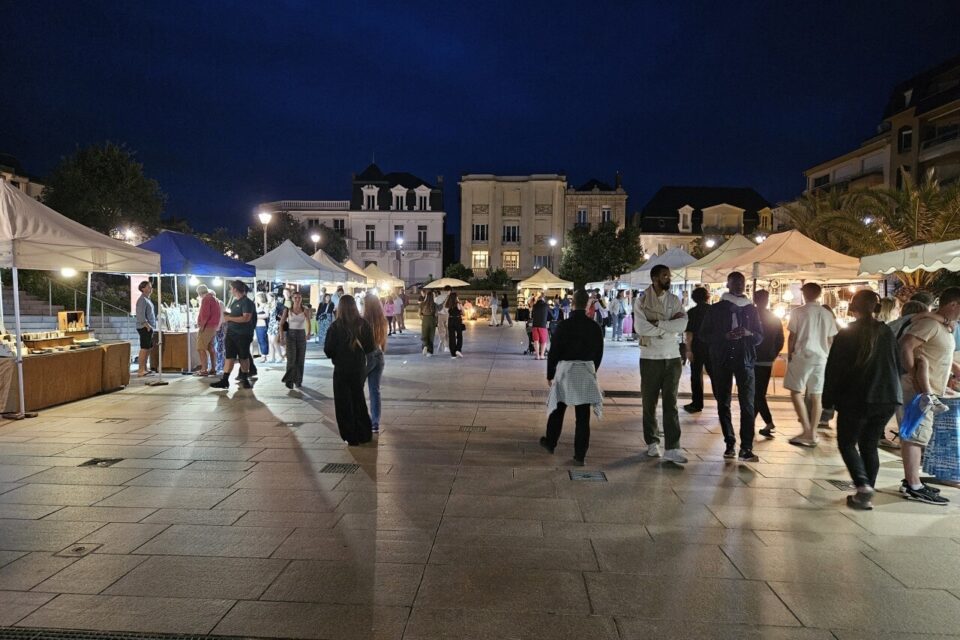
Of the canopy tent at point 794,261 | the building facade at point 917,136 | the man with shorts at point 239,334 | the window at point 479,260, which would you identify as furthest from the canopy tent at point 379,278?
the window at point 479,260

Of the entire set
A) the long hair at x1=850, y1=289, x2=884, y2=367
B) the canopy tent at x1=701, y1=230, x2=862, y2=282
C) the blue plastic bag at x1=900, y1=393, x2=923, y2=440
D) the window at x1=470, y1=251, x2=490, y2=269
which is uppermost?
the window at x1=470, y1=251, x2=490, y2=269

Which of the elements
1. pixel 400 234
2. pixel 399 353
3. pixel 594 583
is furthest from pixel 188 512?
pixel 400 234

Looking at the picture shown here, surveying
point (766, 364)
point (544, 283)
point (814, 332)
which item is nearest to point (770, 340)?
point (766, 364)

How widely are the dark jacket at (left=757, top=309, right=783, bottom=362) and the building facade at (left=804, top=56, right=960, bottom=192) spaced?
24.6 m

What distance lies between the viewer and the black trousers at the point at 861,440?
466 centimetres

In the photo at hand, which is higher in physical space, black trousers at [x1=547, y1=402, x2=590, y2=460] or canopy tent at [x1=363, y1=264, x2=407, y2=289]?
canopy tent at [x1=363, y1=264, x2=407, y2=289]

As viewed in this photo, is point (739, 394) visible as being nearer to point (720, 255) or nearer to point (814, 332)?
point (814, 332)

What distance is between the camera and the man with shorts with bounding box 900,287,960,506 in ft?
15.9

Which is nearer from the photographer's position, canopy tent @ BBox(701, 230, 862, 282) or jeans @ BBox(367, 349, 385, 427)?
jeans @ BBox(367, 349, 385, 427)

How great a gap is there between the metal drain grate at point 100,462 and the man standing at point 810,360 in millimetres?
7231

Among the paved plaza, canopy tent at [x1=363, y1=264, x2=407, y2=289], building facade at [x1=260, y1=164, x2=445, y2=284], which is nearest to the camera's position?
the paved plaza

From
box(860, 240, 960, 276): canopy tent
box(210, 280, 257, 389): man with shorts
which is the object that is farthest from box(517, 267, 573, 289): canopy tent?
box(860, 240, 960, 276): canopy tent

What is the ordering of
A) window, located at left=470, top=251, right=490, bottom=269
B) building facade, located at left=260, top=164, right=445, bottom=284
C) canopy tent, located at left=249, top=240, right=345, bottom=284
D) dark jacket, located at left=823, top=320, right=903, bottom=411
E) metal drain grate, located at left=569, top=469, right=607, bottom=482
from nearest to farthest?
dark jacket, located at left=823, top=320, right=903, bottom=411
metal drain grate, located at left=569, top=469, right=607, bottom=482
canopy tent, located at left=249, top=240, right=345, bottom=284
building facade, located at left=260, top=164, right=445, bottom=284
window, located at left=470, top=251, right=490, bottom=269

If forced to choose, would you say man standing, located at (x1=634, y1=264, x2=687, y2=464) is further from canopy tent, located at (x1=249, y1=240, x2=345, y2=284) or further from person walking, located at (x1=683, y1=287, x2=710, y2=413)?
canopy tent, located at (x1=249, y1=240, x2=345, y2=284)
